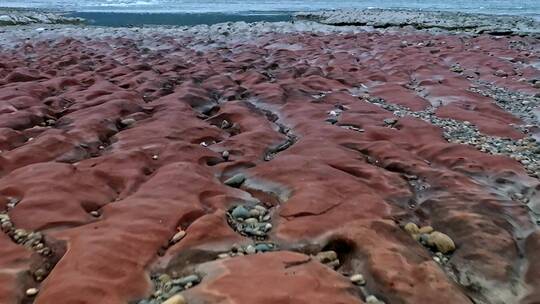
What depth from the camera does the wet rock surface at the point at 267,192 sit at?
3244 millimetres

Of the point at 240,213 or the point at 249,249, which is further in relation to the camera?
the point at 240,213

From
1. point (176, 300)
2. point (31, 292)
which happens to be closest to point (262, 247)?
point (176, 300)

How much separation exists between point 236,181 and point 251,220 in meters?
A: 0.85

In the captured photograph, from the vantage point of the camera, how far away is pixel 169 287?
3.20 meters

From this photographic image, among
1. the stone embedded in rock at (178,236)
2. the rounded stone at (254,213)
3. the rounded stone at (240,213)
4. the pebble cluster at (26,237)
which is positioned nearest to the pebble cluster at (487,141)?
the rounded stone at (254,213)

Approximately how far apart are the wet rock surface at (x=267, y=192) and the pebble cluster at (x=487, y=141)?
4 centimetres

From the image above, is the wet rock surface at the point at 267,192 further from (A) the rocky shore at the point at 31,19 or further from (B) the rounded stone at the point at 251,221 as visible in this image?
(A) the rocky shore at the point at 31,19

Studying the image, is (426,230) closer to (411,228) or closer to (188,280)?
(411,228)

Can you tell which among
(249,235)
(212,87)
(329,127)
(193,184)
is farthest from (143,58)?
(249,235)

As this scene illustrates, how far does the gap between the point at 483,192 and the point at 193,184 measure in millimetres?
2640

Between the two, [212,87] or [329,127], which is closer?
[329,127]

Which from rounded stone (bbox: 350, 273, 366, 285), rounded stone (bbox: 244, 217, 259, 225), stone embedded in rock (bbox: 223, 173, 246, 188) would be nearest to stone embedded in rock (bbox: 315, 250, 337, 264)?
rounded stone (bbox: 350, 273, 366, 285)

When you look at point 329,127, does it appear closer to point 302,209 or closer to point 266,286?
point 302,209

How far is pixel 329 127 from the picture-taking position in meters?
6.71
